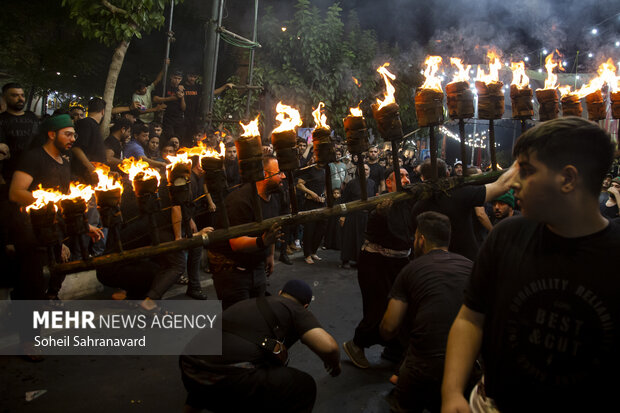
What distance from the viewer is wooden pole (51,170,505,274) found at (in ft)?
8.98

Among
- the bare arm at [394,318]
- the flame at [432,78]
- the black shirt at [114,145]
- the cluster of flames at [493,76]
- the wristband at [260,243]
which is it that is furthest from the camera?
the black shirt at [114,145]

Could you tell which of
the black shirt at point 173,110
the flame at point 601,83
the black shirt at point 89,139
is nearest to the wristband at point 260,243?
the flame at point 601,83

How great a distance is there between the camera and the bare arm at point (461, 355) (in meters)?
1.92

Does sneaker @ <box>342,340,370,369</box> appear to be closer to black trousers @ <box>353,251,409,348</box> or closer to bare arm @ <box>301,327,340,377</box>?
black trousers @ <box>353,251,409,348</box>

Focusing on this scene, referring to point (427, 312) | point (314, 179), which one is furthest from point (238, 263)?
point (314, 179)

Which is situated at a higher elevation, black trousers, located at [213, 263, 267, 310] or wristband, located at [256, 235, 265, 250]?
wristband, located at [256, 235, 265, 250]

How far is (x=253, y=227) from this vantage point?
289 centimetres

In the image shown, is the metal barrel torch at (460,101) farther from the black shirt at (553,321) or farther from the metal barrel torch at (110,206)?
the metal barrel torch at (110,206)

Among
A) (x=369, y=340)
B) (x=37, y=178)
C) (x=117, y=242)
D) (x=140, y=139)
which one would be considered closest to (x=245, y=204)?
(x=117, y=242)

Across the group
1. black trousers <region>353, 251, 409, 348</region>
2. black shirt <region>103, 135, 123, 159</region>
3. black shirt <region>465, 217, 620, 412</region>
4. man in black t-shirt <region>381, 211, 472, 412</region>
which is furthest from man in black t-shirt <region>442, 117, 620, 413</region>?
black shirt <region>103, 135, 123, 159</region>

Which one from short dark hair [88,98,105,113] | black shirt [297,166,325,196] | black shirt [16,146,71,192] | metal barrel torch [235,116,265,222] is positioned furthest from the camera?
black shirt [297,166,325,196]

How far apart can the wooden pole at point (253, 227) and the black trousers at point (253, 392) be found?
0.93 meters

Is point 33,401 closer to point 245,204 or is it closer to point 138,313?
point 138,313

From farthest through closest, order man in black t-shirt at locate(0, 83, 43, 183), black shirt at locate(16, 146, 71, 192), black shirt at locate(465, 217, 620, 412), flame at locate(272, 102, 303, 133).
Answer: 1. man in black t-shirt at locate(0, 83, 43, 183)
2. black shirt at locate(16, 146, 71, 192)
3. flame at locate(272, 102, 303, 133)
4. black shirt at locate(465, 217, 620, 412)
